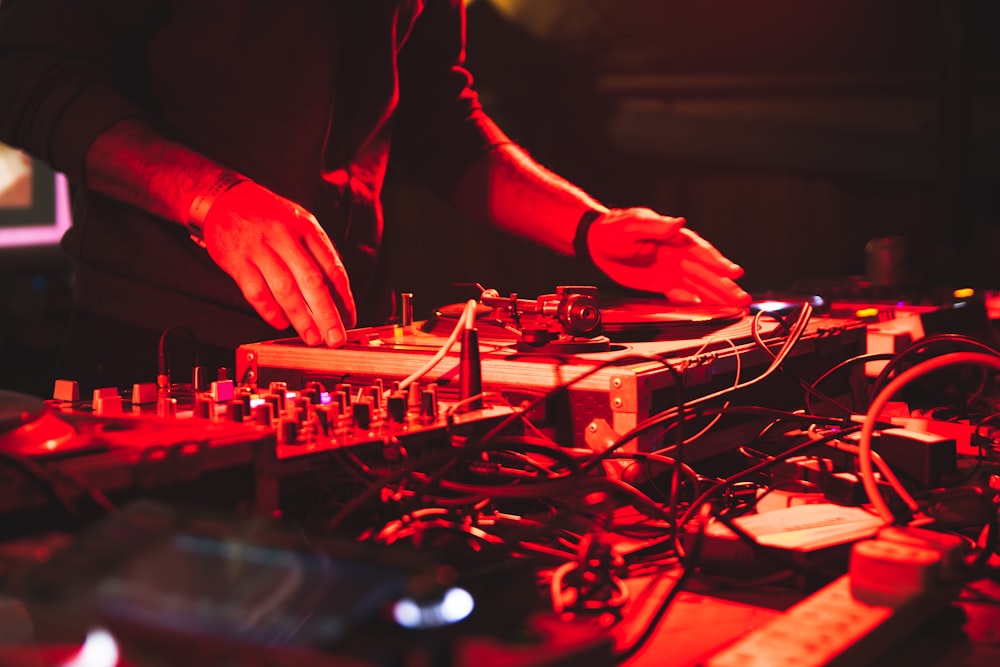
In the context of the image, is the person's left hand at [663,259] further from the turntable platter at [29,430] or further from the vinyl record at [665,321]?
the turntable platter at [29,430]

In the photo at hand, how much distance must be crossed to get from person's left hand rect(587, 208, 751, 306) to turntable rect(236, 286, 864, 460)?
0.17m

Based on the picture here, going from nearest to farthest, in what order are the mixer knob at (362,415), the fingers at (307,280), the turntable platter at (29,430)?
the turntable platter at (29,430)
the mixer knob at (362,415)
the fingers at (307,280)

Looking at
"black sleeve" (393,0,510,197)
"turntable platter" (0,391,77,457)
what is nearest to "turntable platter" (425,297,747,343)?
"turntable platter" (0,391,77,457)

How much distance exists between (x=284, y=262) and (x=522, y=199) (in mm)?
976

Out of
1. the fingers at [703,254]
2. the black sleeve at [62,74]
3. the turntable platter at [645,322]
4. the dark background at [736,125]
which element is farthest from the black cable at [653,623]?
the dark background at [736,125]

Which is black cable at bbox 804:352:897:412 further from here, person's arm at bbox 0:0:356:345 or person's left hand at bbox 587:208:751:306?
person's arm at bbox 0:0:356:345

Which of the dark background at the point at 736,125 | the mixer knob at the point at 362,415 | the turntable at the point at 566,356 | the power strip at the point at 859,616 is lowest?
the power strip at the point at 859,616

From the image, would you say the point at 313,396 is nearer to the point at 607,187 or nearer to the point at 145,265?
the point at 145,265

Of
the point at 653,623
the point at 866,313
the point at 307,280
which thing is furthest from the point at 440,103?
the point at 653,623

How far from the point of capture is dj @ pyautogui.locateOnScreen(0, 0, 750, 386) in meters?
1.56

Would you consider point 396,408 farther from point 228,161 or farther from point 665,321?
point 228,161

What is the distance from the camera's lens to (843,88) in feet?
23.5

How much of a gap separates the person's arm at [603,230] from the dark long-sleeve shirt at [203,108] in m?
0.27

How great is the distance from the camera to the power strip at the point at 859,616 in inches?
24.5
